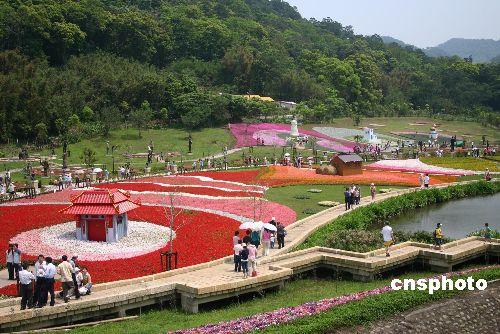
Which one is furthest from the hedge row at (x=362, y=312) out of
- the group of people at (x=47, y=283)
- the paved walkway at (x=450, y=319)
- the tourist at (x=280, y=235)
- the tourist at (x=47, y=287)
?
the tourist at (x=280, y=235)

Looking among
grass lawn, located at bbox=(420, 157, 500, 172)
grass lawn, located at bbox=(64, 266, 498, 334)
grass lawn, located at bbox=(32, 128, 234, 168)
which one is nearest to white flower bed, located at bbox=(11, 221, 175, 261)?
grass lawn, located at bbox=(64, 266, 498, 334)

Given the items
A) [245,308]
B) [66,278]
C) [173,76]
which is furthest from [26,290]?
[173,76]

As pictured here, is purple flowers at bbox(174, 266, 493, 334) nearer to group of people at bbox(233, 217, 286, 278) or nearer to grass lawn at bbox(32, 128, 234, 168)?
group of people at bbox(233, 217, 286, 278)

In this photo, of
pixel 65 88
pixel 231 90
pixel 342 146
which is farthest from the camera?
pixel 231 90

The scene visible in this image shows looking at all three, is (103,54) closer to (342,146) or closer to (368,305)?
(342,146)

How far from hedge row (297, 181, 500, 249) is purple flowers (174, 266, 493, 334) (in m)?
8.93

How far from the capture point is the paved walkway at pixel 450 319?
2010 cm

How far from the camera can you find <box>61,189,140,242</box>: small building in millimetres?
31281

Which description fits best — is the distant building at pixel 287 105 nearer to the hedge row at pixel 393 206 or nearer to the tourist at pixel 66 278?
the hedge row at pixel 393 206

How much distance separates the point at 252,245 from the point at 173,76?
73.2 metres

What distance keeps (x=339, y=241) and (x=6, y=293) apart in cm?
1486

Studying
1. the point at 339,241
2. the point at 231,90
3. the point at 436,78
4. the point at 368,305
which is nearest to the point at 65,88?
the point at 231,90

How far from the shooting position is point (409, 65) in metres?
178

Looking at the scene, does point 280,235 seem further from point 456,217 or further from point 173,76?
point 173,76
